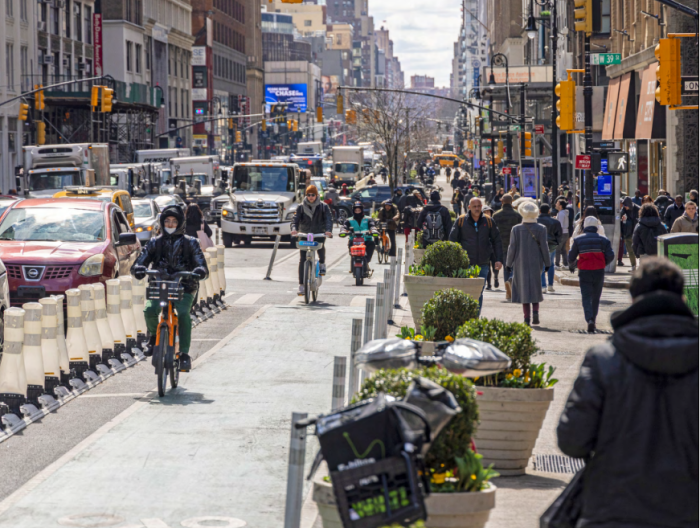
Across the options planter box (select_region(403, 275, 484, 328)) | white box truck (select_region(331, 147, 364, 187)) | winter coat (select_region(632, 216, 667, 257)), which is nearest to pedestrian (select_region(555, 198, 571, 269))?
winter coat (select_region(632, 216, 667, 257))

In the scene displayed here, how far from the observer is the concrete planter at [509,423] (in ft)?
26.0

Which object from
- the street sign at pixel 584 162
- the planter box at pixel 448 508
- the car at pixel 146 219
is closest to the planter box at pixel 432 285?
the planter box at pixel 448 508

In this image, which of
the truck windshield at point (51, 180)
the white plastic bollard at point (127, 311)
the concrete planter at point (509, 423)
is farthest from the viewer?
the truck windshield at point (51, 180)

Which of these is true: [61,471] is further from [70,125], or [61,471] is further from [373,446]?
[70,125]

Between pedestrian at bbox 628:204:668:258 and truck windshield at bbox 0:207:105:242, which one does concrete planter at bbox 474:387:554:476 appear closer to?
truck windshield at bbox 0:207:105:242

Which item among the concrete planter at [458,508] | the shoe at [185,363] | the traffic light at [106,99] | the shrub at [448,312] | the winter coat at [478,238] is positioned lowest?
the shoe at [185,363]

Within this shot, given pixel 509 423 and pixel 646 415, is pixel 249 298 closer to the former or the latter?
pixel 509 423

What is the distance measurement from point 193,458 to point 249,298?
1280cm

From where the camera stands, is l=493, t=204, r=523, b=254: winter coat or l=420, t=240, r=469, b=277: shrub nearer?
l=420, t=240, r=469, b=277: shrub

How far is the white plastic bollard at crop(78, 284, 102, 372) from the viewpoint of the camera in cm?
1286

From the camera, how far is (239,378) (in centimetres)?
1260

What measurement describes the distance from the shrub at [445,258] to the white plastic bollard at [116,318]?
421 cm

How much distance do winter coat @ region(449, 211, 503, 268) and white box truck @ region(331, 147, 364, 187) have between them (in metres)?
70.1

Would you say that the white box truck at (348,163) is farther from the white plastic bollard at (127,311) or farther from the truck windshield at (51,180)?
the white plastic bollard at (127,311)
